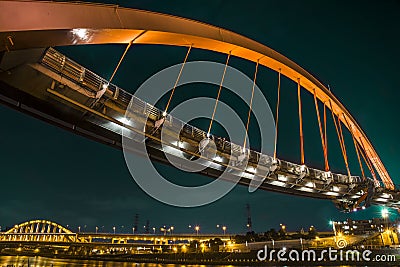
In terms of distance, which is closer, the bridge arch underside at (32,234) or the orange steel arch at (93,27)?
the orange steel arch at (93,27)

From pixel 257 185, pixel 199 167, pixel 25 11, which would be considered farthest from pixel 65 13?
pixel 257 185

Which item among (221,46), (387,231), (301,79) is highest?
(301,79)

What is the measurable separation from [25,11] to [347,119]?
38.5m

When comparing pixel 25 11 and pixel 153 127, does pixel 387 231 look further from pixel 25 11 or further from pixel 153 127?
pixel 25 11

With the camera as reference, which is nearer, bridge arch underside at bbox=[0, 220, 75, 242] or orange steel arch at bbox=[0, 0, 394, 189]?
orange steel arch at bbox=[0, 0, 394, 189]

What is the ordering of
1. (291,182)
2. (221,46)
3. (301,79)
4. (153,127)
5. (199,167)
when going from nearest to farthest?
1. (153,127)
2. (221,46)
3. (199,167)
4. (291,182)
5. (301,79)

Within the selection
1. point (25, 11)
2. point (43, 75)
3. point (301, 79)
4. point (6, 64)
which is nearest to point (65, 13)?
point (25, 11)

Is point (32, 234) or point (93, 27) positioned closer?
point (93, 27)

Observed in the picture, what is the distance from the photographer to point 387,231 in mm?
52188

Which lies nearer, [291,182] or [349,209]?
[291,182]

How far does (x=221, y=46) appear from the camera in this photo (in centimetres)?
1850

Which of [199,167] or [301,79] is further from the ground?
[301,79]

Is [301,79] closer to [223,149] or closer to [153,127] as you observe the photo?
[223,149]

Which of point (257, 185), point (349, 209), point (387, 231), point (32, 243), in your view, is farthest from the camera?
point (32, 243)
